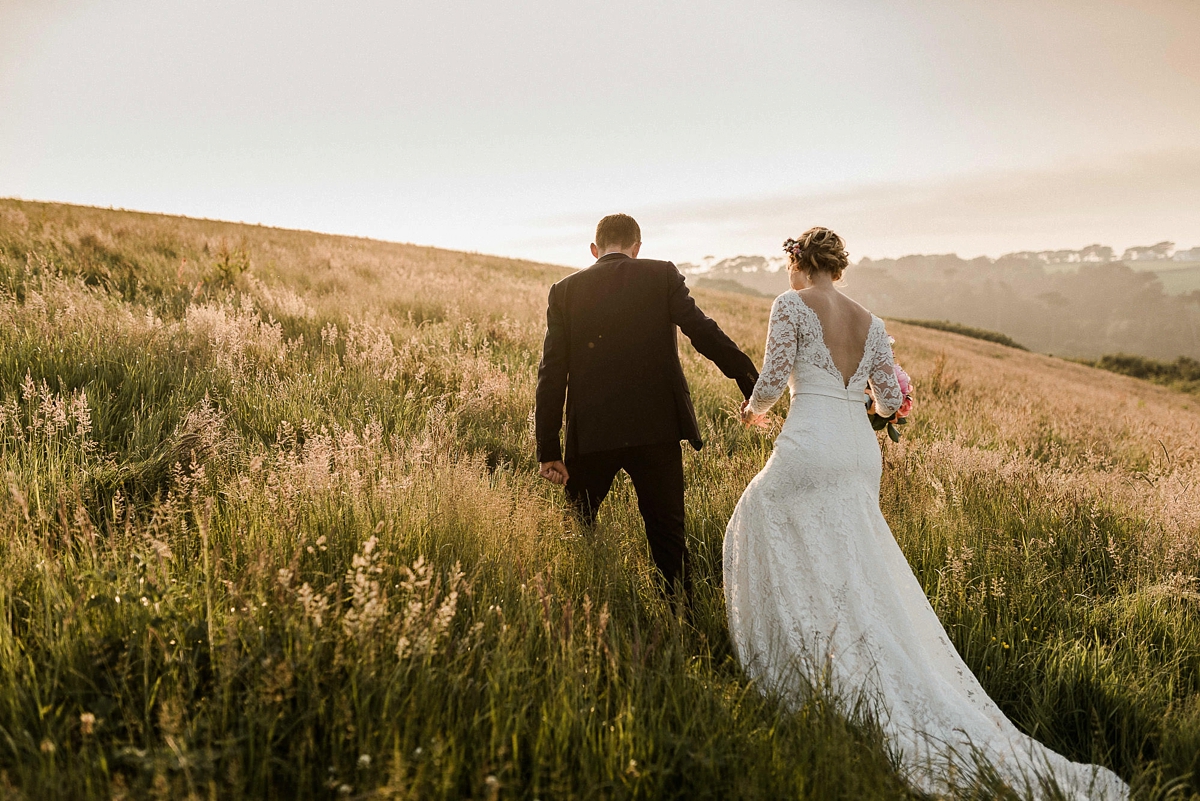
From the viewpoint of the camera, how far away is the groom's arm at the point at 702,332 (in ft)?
12.9

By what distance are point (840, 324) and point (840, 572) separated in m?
1.52

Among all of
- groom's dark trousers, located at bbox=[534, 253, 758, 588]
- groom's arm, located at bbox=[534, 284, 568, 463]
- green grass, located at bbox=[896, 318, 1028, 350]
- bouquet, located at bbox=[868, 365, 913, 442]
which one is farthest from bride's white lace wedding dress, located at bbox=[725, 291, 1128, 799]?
green grass, located at bbox=[896, 318, 1028, 350]

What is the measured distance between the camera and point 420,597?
2.63 m

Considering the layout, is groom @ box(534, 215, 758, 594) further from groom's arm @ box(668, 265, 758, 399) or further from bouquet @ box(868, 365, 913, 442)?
bouquet @ box(868, 365, 913, 442)

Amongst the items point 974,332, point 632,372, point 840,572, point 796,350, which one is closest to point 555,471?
point 632,372

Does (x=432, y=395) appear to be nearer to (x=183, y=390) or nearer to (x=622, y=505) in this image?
(x=183, y=390)

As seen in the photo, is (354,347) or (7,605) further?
(354,347)

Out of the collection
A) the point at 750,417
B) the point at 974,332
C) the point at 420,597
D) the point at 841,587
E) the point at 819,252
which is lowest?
the point at 841,587

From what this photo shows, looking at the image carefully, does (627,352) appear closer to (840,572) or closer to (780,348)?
(780,348)

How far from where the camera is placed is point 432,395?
6.55 meters

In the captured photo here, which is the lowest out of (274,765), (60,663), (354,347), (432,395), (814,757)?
(814,757)

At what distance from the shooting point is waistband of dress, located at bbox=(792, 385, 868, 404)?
3.72 metres

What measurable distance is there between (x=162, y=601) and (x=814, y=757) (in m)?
2.68

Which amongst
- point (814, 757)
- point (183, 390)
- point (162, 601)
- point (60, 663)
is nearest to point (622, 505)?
point (814, 757)
